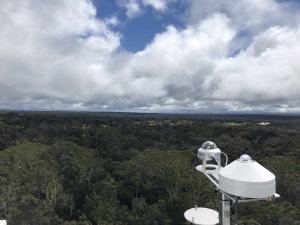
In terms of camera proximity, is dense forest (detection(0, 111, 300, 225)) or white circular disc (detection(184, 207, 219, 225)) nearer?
white circular disc (detection(184, 207, 219, 225))

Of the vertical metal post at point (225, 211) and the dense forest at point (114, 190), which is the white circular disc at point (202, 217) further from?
the dense forest at point (114, 190)

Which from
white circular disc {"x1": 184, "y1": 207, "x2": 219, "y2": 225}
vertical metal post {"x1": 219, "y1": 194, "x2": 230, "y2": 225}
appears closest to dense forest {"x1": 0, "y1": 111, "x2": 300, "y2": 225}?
white circular disc {"x1": 184, "y1": 207, "x2": 219, "y2": 225}

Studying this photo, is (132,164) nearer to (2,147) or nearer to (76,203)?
(76,203)

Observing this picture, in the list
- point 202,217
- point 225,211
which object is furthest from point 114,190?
point 225,211

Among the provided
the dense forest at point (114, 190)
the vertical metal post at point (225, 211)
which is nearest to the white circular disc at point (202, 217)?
the vertical metal post at point (225, 211)

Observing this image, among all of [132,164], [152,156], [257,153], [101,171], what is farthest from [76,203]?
[257,153]

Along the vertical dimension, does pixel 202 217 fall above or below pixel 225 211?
below

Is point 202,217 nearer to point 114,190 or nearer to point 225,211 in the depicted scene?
point 225,211

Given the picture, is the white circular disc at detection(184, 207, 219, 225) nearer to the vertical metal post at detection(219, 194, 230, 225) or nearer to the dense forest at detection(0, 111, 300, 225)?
the vertical metal post at detection(219, 194, 230, 225)
